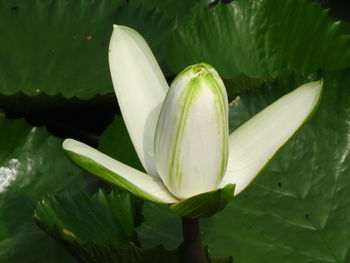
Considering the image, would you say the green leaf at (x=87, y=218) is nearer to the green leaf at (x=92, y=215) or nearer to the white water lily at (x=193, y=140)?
the green leaf at (x=92, y=215)

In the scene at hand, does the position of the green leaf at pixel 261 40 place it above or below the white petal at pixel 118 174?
below

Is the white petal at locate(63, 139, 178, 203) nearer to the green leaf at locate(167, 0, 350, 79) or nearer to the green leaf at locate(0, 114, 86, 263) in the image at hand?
the green leaf at locate(0, 114, 86, 263)

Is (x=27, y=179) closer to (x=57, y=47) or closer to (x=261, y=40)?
(x=57, y=47)

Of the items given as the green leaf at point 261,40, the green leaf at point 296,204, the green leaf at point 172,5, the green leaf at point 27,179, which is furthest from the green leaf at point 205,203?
the green leaf at point 172,5

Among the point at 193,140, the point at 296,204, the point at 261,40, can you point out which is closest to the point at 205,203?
the point at 193,140

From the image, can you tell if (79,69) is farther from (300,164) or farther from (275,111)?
(275,111)

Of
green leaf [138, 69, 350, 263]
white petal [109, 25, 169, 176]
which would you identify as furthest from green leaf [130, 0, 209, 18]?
white petal [109, 25, 169, 176]
